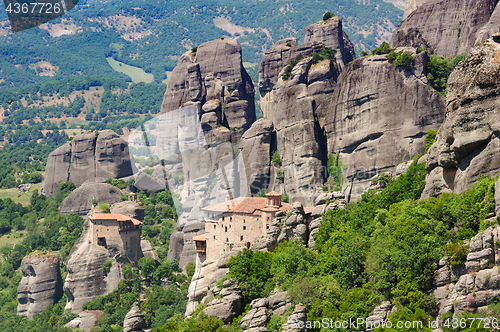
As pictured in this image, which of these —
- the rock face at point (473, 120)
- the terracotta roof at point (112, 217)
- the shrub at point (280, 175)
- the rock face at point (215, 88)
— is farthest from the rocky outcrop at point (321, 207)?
the rock face at point (215, 88)

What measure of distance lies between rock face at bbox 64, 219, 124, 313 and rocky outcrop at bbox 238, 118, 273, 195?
71.1 feet

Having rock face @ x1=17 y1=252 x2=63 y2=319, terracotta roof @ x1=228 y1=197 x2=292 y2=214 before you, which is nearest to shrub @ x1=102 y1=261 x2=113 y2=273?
rock face @ x1=17 y1=252 x2=63 y2=319

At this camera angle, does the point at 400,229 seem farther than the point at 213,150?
No

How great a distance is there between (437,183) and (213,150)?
69.4 m

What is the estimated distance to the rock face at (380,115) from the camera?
7844cm

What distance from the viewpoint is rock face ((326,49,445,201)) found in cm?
7844

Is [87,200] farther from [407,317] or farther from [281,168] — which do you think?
[407,317]

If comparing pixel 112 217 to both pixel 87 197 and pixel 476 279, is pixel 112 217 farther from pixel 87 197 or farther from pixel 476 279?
pixel 476 279

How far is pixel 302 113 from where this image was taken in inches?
3688

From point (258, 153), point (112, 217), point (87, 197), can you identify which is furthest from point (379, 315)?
point (87, 197)

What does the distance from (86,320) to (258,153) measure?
3294 centimetres

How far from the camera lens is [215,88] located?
118 m

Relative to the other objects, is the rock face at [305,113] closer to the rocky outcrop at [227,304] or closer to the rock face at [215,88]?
the rock face at [215,88]

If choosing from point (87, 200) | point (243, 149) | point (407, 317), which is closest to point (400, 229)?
point (407, 317)
